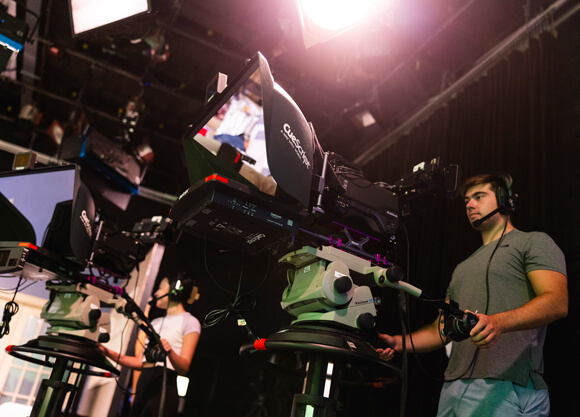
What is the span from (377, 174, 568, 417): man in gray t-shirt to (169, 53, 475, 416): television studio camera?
1.11ft

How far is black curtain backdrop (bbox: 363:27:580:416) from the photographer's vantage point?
237 cm

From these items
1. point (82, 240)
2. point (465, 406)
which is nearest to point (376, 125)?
point (82, 240)

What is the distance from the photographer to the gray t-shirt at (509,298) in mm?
1635

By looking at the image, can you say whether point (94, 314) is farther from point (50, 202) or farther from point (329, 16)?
point (329, 16)

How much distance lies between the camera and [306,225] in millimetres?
1583

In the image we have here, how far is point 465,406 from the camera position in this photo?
1.66 metres

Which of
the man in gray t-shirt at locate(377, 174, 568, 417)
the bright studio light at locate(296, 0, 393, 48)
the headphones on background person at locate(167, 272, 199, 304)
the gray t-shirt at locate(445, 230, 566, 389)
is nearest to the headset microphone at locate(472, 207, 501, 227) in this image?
the man in gray t-shirt at locate(377, 174, 568, 417)

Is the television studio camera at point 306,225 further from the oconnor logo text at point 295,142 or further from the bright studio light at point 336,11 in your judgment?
the bright studio light at point 336,11

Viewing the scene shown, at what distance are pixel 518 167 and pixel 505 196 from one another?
1.11 m

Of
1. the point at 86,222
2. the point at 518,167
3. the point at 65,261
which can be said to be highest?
the point at 518,167

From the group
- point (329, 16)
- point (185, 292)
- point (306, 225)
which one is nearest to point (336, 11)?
point (329, 16)

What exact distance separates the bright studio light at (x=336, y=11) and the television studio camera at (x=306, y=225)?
1687 millimetres

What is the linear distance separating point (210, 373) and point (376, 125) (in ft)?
9.81

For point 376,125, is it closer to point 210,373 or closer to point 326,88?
point 326,88
